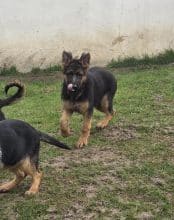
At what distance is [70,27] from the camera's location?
13.7 metres

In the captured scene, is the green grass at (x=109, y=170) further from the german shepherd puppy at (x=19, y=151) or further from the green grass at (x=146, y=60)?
the green grass at (x=146, y=60)

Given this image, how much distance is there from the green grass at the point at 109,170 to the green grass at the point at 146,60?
3.45 metres

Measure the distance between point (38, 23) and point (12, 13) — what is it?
0.66 m

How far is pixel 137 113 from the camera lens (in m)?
9.41

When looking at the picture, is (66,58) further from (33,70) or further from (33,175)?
(33,70)

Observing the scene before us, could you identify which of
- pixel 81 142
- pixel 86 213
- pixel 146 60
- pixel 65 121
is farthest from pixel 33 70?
pixel 86 213

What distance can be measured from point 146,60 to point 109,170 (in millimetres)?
7608

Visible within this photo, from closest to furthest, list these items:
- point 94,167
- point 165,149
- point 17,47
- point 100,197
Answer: point 100,197
point 94,167
point 165,149
point 17,47

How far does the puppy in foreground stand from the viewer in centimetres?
566

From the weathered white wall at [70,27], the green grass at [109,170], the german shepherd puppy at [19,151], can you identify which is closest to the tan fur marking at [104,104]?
the green grass at [109,170]

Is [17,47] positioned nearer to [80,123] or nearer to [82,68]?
[80,123]

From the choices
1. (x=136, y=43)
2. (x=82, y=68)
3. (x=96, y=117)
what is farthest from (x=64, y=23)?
(x=82, y=68)

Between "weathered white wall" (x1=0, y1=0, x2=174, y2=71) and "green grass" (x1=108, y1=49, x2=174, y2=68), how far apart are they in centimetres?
22

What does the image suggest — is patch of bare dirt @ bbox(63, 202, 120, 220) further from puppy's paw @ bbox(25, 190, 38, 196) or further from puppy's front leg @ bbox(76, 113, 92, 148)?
puppy's front leg @ bbox(76, 113, 92, 148)
